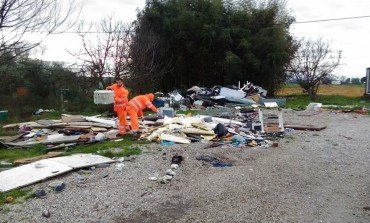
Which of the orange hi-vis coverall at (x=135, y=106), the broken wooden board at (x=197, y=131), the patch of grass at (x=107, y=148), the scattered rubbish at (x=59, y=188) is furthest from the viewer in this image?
the orange hi-vis coverall at (x=135, y=106)

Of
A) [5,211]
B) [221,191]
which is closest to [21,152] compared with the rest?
[5,211]

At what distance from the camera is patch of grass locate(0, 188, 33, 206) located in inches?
199

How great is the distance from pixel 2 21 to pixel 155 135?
4.11m

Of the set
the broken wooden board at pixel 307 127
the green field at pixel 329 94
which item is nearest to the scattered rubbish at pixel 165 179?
the broken wooden board at pixel 307 127

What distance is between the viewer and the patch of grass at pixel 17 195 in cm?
507

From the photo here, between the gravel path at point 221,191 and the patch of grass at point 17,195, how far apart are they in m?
0.16

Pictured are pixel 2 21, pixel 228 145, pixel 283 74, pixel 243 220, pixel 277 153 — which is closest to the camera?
pixel 243 220

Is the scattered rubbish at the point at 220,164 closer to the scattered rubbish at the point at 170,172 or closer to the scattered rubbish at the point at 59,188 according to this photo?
the scattered rubbish at the point at 170,172

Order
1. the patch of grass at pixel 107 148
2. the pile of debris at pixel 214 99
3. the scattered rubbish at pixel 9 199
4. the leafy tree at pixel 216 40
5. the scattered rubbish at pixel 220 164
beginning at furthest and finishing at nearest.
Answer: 1. the leafy tree at pixel 216 40
2. the pile of debris at pixel 214 99
3. the patch of grass at pixel 107 148
4. the scattered rubbish at pixel 220 164
5. the scattered rubbish at pixel 9 199

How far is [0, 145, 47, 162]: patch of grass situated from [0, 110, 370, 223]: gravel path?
2.54 m

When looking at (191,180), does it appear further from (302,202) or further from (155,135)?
(155,135)

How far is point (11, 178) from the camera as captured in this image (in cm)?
584

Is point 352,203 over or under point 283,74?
under

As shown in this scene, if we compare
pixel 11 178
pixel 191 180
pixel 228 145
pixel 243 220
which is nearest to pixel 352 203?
pixel 243 220
